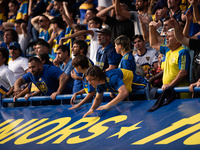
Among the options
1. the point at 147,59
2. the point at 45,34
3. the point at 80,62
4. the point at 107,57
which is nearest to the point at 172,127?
the point at 80,62

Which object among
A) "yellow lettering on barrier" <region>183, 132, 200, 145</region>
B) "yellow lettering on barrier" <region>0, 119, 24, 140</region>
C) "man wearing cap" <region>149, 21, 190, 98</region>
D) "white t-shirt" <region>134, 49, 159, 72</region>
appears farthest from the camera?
"white t-shirt" <region>134, 49, 159, 72</region>

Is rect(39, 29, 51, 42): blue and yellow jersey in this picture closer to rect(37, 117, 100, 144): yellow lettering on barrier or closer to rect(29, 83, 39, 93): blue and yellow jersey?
rect(29, 83, 39, 93): blue and yellow jersey

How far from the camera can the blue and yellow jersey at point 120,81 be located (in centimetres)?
470

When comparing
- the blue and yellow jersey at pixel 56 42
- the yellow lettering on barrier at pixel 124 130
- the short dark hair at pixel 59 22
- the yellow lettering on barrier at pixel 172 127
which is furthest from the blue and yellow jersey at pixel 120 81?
the short dark hair at pixel 59 22

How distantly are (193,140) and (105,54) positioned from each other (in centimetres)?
357

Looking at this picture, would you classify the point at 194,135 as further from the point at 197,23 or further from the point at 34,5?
the point at 34,5

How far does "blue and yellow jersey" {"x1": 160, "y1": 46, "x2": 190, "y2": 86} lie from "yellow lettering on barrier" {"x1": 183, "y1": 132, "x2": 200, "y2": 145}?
154 centimetres

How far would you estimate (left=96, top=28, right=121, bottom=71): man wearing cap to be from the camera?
639 cm

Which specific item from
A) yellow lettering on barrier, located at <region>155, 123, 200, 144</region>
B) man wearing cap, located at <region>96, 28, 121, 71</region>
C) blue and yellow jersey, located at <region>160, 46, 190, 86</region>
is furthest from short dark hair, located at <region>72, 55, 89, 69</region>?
yellow lettering on barrier, located at <region>155, 123, 200, 144</region>

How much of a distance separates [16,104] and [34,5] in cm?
564

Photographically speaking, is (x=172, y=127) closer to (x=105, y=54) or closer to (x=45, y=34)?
(x=105, y=54)

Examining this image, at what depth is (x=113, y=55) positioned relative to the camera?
643 centimetres

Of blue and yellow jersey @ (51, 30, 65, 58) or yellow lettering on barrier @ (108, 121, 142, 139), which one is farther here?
blue and yellow jersey @ (51, 30, 65, 58)

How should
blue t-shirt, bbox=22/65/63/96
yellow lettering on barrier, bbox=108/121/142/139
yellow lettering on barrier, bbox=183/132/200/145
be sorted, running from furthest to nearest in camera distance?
1. blue t-shirt, bbox=22/65/63/96
2. yellow lettering on barrier, bbox=108/121/142/139
3. yellow lettering on barrier, bbox=183/132/200/145
